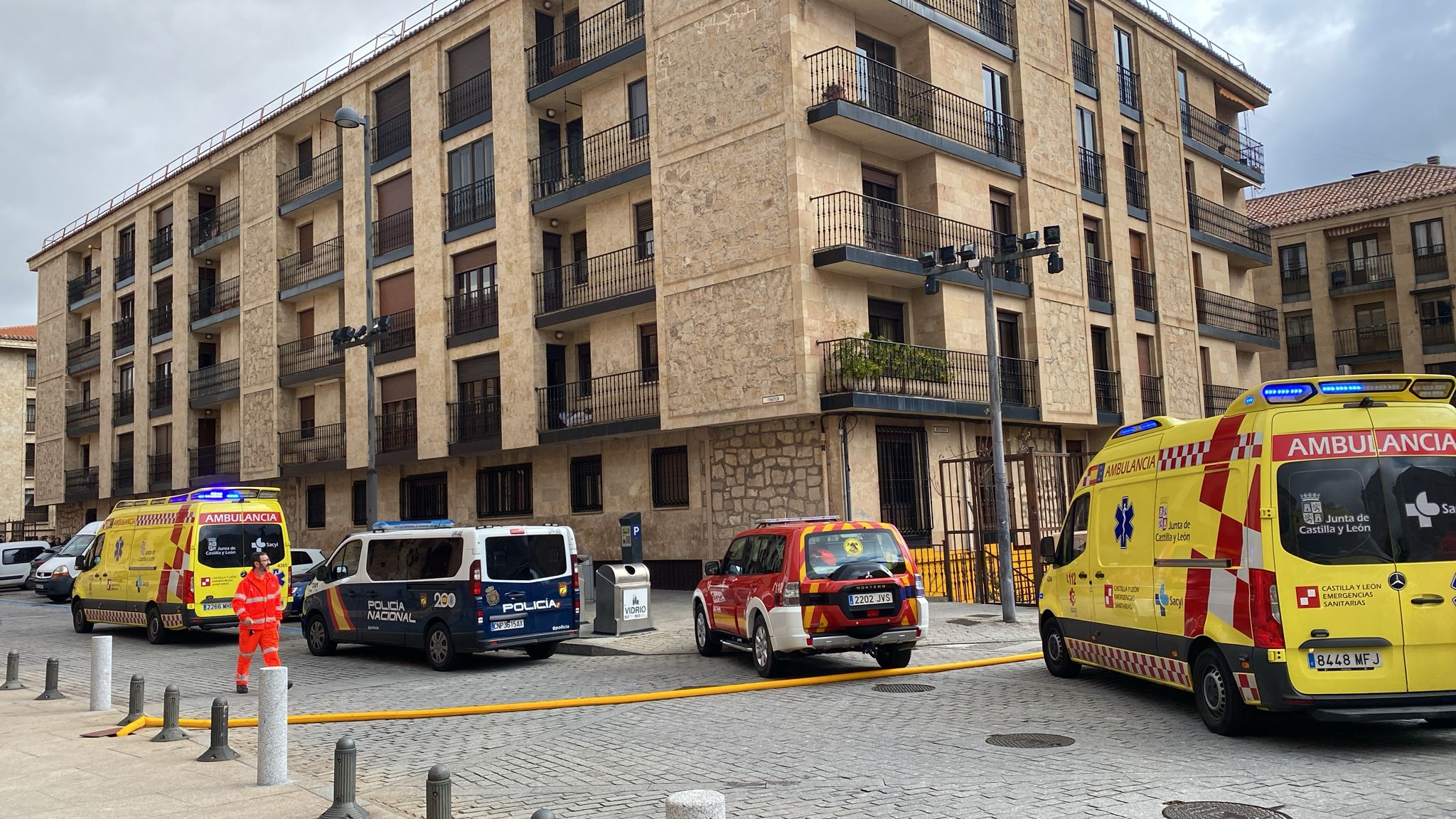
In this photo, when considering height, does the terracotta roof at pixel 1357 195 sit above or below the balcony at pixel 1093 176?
above

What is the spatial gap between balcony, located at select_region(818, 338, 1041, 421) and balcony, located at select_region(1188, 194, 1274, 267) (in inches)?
455

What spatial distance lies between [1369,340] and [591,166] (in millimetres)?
33853

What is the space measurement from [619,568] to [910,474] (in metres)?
8.85

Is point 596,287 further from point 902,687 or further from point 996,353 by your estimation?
point 902,687

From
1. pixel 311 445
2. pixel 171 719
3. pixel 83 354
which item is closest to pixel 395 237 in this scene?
pixel 311 445

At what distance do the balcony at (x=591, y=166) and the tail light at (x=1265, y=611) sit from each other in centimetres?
1879

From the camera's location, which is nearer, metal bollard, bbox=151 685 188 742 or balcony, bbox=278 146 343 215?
metal bollard, bbox=151 685 188 742

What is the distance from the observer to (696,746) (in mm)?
8383

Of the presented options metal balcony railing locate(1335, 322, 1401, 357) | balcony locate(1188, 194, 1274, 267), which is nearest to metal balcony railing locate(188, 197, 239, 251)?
balcony locate(1188, 194, 1274, 267)

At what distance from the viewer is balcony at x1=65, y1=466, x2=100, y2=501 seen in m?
45.2

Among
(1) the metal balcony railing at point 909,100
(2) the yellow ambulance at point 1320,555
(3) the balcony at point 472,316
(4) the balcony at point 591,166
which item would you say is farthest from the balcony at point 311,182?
(2) the yellow ambulance at point 1320,555

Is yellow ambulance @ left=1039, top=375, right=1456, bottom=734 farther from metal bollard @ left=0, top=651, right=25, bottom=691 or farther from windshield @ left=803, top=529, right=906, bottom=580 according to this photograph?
metal bollard @ left=0, top=651, right=25, bottom=691

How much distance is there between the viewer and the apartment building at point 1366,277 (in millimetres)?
41812

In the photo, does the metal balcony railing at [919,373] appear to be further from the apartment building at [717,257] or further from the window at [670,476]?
the window at [670,476]
